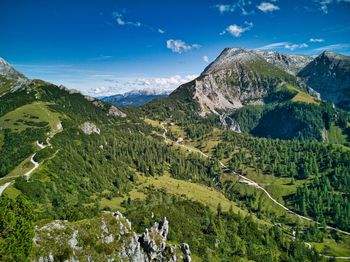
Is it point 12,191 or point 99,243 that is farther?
point 12,191

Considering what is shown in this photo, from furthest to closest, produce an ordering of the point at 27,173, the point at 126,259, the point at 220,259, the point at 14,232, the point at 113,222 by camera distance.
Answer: the point at 27,173 < the point at 220,259 < the point at 113,222 < the point at 126,259 < the point at 14,232

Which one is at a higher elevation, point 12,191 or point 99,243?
point 99,243

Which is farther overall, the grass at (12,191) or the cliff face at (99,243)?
the grass at (12,191)

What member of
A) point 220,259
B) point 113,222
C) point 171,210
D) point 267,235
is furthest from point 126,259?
point 267,235

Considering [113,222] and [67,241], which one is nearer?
[67,241]

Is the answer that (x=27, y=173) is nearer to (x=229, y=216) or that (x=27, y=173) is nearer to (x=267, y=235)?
(x=229, y=216)

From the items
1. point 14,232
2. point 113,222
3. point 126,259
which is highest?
point 14,232

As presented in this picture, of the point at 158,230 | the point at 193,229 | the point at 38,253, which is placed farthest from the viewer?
the point at 193,229

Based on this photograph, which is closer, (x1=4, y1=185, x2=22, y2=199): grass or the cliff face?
the cliff face
